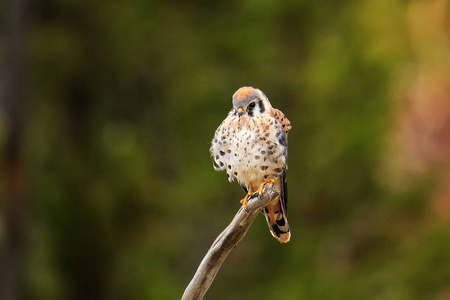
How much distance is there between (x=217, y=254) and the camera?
2123 millimetres

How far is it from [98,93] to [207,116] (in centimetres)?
168

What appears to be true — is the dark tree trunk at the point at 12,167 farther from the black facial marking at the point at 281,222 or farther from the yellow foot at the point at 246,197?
the yellow foot at the point at 246,197

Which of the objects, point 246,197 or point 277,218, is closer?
point 246,197

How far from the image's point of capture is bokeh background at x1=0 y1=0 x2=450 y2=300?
6.36m

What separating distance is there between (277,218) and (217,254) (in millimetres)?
793

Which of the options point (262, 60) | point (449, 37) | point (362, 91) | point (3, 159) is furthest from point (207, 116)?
point (449, 37)

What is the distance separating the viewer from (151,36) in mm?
7930

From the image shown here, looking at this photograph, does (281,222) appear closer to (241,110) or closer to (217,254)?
(241,110)

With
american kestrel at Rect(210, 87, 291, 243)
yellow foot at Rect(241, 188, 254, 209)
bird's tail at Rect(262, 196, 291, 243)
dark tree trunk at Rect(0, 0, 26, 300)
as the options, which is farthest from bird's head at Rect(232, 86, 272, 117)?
dark tree trunk at Rect(0, 0, 26, 300)

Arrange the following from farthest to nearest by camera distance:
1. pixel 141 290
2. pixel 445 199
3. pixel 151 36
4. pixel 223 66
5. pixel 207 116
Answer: pixel 445 199 < pixel 151 36 < pixel 223 66 < pixel 207 116 < pixel 141 290

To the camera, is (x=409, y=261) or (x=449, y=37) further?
(x=449, y=37)

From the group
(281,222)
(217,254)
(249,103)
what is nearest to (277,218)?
(281,222)

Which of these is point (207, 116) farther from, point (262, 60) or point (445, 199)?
point (445, 199)

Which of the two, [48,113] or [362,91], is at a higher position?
[48,113]
